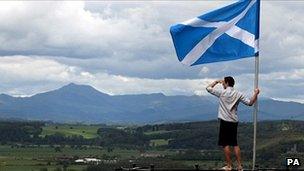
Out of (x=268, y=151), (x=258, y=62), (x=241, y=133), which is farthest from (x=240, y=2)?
(x=241, y=133)

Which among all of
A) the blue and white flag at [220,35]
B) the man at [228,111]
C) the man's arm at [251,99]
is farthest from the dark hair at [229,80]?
the blue and white flag at [220,35]

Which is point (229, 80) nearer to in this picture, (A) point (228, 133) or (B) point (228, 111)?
(B) point (228, 111)

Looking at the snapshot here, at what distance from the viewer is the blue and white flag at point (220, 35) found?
17.5 metres

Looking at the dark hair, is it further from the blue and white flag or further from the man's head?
the blue and white flag

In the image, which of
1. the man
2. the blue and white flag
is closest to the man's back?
the man

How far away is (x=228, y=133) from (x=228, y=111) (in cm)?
57

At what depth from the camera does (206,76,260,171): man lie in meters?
16.3

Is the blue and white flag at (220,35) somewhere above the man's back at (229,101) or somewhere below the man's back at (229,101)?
above

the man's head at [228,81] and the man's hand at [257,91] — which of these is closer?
the man's hand at [257,91]

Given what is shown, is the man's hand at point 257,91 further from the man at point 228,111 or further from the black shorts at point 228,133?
the black shorts at point 228,133

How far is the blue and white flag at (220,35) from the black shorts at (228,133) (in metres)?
1.94

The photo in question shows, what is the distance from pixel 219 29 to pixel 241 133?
178 meters

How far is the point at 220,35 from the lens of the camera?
17766 millimetres

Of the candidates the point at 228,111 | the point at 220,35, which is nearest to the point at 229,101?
the point at 228,111
